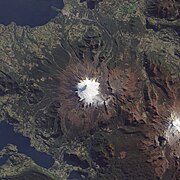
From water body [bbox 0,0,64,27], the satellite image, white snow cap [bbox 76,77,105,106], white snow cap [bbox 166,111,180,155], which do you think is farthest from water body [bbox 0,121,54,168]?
white snow cap [bbox 166,111,180,155]

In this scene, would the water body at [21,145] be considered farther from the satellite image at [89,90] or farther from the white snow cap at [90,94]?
the white snow cap at [90,94]

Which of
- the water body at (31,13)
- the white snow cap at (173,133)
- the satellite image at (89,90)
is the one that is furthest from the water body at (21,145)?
the white snow cap at (173,133)

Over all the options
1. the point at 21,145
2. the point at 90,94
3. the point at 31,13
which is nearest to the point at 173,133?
the point at 90,94

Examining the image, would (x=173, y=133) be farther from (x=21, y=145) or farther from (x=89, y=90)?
(x=21, y=145)

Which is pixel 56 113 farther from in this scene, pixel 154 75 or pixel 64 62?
pixel 154 75

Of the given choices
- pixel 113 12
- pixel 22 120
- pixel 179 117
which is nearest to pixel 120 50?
pixel 113 12

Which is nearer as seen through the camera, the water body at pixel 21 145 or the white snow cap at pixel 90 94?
the white snow cap at pixel 90 94
